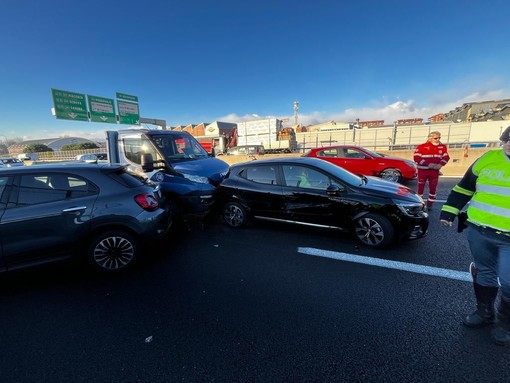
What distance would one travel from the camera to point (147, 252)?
4.13 meters

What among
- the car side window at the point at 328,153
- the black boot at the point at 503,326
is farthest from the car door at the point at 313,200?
the car side window at the point at 328,153

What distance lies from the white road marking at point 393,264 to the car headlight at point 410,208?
795 millimetres

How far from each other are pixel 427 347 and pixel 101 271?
385cm

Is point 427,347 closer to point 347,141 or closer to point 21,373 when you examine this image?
point 21,373

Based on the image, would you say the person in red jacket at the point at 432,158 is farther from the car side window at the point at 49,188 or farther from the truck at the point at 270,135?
the truck at the point at 270,135

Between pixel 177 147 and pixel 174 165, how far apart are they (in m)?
0.85

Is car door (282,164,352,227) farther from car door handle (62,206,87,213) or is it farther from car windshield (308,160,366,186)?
car door handle (62,206,87,213)

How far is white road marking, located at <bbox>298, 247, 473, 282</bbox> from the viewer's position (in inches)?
122

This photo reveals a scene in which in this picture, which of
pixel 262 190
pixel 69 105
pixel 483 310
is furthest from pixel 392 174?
pixel 69 105

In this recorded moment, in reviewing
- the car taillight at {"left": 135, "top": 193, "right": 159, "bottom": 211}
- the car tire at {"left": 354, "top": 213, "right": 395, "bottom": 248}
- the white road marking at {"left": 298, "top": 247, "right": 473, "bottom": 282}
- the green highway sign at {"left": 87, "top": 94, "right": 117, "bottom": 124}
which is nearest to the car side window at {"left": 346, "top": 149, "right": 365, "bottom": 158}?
the car tire at {"left": 354, "top": 213, "right": 395, "bottom": 248}

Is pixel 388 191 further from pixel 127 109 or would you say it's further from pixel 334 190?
pixel 127 109

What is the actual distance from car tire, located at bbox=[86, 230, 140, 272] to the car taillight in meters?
0.45

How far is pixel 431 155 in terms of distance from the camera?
5473 mm

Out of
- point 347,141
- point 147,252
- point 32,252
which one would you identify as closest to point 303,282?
point 147,252
